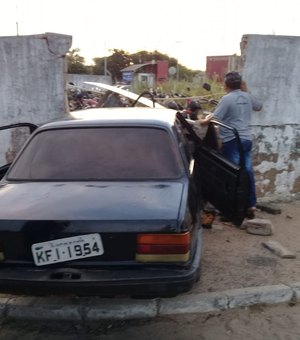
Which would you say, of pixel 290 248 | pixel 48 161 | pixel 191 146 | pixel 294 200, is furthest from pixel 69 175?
pixel 294 200

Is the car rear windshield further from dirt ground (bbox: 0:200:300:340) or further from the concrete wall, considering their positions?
the concrete wall

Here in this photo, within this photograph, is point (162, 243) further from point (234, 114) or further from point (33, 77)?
point (33, 77)

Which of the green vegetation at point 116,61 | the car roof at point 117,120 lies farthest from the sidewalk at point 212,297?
the green vegetation at point 116,61

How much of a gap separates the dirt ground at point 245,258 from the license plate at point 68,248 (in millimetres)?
1304

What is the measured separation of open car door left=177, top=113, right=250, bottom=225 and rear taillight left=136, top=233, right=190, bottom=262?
1.52 meters

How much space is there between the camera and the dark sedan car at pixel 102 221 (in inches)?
102

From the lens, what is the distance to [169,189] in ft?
9.83

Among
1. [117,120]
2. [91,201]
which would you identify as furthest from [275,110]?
[91,201]

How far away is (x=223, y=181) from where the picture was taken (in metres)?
4.10

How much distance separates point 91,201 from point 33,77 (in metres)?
3.18

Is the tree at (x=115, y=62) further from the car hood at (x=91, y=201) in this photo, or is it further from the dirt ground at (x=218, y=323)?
the car hood at (x=91, y=201)

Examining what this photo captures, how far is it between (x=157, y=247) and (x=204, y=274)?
Answer: 1497mm

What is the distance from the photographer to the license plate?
2615mm

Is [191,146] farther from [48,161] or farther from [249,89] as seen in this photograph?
[249,89]
